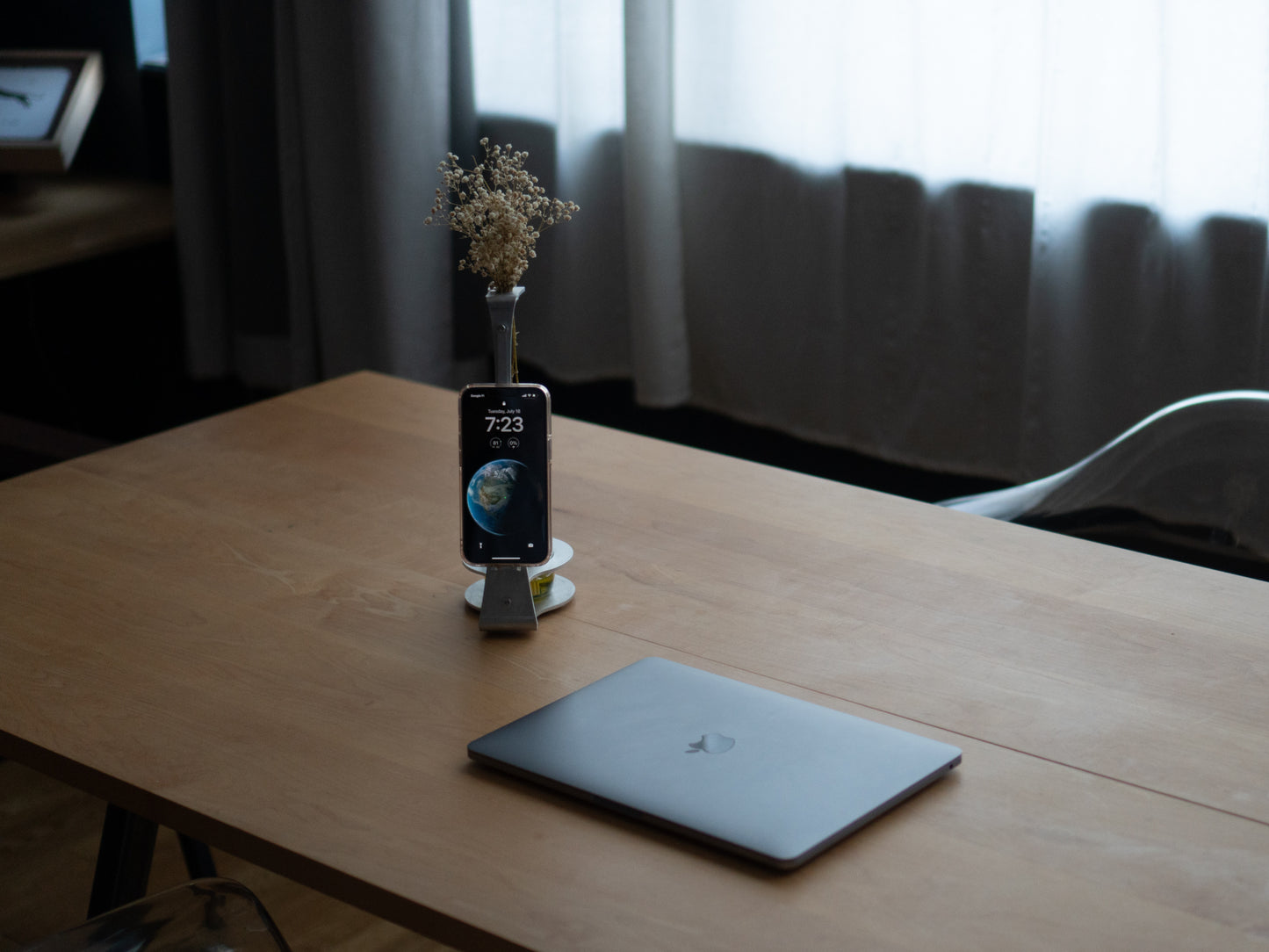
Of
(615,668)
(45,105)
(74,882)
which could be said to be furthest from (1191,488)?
(45,105)

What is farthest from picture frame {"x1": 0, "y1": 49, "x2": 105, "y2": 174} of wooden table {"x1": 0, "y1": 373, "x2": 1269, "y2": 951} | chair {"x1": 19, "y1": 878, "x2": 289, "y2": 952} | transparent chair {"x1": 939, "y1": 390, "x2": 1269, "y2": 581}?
transparent chair {"x1": 939, "y1": 390, "x2": 1269, "y2": 581}

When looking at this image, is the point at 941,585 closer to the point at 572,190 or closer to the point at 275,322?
the point at 572,190

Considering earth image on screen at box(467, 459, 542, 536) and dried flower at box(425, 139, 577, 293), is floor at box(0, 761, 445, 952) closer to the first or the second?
earth image on screen at box(467, 459, 542, 536)

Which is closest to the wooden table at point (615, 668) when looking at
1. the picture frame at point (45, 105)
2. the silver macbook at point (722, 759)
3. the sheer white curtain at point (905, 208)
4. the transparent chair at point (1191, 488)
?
the silver macbook at point (722, 759)

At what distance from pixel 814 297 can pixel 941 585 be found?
1.27 metres

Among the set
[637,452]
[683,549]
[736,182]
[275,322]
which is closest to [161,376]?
[275,322]

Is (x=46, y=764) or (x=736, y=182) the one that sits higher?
(x=736, y=182)

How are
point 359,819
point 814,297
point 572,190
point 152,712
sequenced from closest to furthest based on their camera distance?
point 359,819 < point 152,712 < point 814,297 < point 572,190

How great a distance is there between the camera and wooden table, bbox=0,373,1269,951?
2.74 ft

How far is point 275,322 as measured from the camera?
3.04m

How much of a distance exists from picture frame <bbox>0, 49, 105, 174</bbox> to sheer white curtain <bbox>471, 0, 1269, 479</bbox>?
0.80 metres

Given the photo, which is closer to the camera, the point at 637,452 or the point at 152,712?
the point at 152,712

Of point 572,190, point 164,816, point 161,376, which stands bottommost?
point 161,376

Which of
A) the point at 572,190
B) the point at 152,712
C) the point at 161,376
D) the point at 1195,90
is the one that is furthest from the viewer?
the point at 161,376
